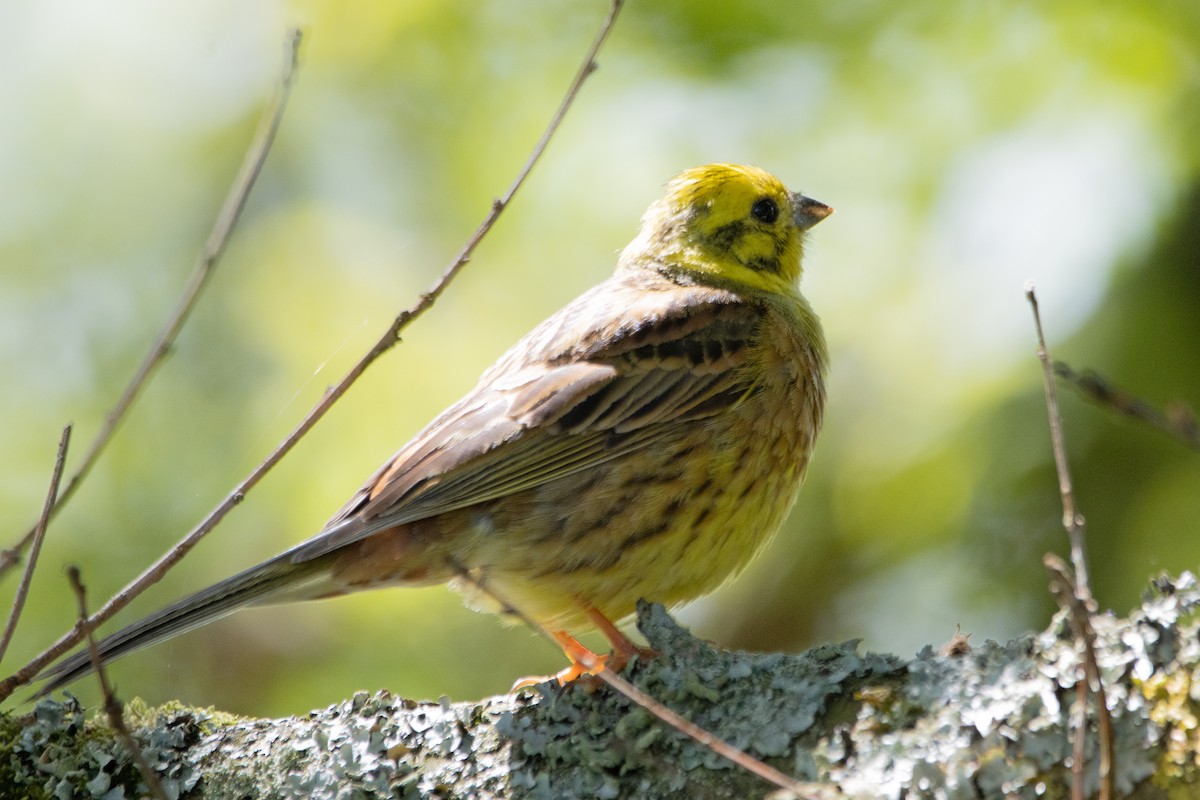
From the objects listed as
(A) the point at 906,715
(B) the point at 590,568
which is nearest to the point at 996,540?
(B) the point at 590,568

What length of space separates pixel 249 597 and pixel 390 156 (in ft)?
8.24

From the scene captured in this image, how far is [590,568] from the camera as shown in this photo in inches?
159

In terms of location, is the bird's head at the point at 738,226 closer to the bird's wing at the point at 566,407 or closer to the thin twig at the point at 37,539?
the bird's wing at the point at 566,407

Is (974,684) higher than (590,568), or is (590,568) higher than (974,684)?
(590,568)

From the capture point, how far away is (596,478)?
4176mm

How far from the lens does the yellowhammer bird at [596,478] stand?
405cm

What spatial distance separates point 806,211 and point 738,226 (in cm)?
29

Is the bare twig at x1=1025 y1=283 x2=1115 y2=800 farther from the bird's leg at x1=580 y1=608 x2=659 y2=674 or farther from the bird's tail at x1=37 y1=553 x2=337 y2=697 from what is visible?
the bird's tail at x1=37 y1=553 x2=337 y2=697

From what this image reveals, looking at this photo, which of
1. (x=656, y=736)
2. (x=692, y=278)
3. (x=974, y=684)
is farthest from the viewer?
(x=692, y=278)

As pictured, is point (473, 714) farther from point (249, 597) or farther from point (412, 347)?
point (412, 347)

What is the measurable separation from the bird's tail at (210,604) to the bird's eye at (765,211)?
2414 millimetres

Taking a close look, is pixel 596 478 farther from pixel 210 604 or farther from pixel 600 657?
pixel 210 604

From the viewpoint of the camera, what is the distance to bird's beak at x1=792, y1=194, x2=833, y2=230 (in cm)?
528

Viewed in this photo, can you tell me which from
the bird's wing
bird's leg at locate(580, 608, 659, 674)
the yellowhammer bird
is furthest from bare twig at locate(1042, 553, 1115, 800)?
the bird's wing
